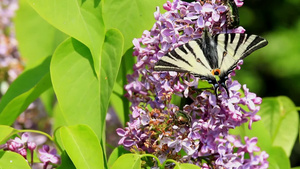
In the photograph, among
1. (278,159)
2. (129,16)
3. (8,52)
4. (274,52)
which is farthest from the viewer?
(274,52)

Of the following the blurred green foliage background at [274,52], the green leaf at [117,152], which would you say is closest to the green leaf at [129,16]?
the green leaf at [117,152]

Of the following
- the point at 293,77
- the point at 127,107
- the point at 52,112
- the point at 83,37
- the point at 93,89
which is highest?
the point at 83,37

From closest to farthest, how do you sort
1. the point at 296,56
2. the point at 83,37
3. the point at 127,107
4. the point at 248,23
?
1. the point at 83,37
2. the point at 127,107
3. the point at 296,56
4. the point at 248,23

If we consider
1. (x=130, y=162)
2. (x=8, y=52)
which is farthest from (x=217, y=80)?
(x=8, y=52)

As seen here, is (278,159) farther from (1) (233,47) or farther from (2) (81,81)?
(2) (81,81)

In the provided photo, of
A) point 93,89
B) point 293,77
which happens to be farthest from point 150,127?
point 293,77

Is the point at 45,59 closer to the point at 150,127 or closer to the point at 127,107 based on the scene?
the point at 127,107
